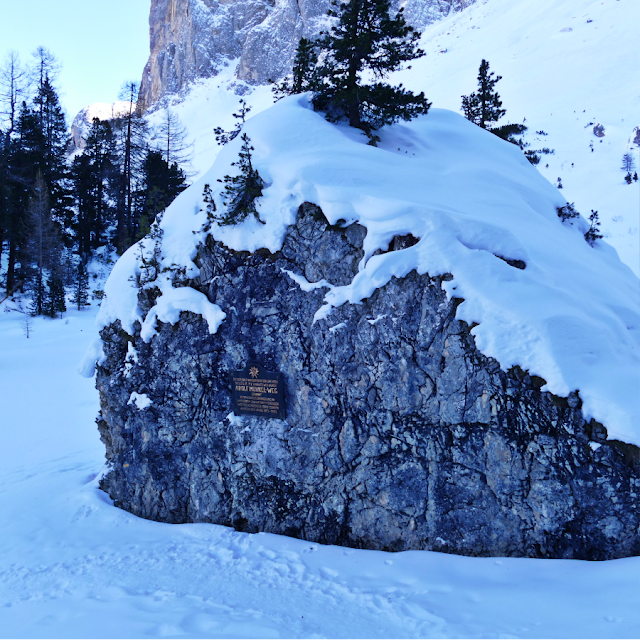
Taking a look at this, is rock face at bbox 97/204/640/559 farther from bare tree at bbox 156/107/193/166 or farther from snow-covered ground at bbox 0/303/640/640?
bare tree at bbox 156/107/193/166

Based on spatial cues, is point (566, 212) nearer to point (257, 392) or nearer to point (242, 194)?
point (242, 194)

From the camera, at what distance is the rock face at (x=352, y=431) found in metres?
4.22

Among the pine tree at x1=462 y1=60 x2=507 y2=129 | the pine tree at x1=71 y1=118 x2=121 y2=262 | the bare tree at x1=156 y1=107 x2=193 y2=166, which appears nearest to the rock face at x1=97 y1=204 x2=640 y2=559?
the pine tree at x1=462 y1=60 x2=507 y2=129

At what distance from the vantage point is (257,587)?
14.5 feet

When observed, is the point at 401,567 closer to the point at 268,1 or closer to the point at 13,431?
the point at 13,431

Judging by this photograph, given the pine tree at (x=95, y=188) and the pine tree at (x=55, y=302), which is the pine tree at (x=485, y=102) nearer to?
the pine tree at (x=55, y=302)

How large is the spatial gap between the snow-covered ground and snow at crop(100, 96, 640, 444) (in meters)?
1.59

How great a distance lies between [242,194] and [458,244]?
3079mm

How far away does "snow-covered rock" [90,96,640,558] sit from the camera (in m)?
4.24

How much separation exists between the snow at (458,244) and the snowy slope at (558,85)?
33.7 feet

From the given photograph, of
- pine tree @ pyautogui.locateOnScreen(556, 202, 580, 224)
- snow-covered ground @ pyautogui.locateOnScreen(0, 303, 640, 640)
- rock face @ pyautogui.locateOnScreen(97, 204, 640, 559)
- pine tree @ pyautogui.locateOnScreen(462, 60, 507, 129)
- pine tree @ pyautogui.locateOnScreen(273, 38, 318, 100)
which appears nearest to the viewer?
snow-covered ground @ pyautogui.locateOnScreen(0, 303, 640, 640)

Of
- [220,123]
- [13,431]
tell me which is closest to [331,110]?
[13,431]

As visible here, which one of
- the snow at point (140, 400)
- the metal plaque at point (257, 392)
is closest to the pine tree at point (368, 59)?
the metal plaque at point (257, 392)

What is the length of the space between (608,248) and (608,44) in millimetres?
41989
